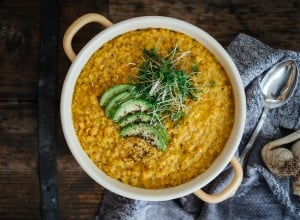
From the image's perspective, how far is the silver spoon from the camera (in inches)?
97.2

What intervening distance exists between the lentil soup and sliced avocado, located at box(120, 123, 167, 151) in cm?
2

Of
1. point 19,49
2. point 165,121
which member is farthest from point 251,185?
point 19,49

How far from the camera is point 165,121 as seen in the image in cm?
218

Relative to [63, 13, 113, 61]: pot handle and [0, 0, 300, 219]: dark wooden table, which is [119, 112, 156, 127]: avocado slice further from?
[0, 0, 300, 219]: dark wooden table

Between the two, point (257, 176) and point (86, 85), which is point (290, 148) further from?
point (86, 85)

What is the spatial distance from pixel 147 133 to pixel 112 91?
0.25 m

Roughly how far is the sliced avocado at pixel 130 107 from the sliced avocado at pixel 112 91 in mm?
61

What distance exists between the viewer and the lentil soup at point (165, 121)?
2162mm

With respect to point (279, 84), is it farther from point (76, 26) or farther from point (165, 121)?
point (76, 26)

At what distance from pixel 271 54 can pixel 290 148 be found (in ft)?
1.60

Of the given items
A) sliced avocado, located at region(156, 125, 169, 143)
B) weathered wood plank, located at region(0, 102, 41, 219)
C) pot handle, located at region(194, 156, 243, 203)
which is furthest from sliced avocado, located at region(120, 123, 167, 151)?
weathered wood plank, located at region(0, 102, 41, 219)

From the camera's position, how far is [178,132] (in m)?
2.16

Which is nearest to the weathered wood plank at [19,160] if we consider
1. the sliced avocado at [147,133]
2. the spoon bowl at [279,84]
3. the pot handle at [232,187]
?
the sliced avocado at [147,133]

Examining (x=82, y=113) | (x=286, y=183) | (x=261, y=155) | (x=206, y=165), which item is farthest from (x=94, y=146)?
(x=286, y=183)
